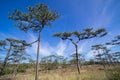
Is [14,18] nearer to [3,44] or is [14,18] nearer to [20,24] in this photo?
[20,24]

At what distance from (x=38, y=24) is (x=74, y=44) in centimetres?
920

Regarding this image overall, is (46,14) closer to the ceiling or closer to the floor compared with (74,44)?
closer to the ceiling

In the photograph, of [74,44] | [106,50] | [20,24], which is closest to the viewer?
[20,24]

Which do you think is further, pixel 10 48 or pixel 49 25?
pixel 10 48

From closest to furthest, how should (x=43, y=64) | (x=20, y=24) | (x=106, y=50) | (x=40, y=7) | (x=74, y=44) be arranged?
(x=40, y=7), (x=20, y=24), (x=74, y=44), (x=106, y=50), (x=43, y=64)

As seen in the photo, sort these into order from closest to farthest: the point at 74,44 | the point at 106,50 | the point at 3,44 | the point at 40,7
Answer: the point at 40,7
the point at 74,44
the point at 3,44
the point at 106,50

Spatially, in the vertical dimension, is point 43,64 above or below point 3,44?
below

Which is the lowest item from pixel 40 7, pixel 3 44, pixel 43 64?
pixel 43 64

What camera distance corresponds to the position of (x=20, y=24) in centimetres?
1359

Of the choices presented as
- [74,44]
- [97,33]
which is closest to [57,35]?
[74,44]

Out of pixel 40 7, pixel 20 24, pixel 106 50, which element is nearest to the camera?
pixel 40 7

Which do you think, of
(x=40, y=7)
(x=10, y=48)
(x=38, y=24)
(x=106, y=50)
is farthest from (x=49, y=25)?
(x=106, y=50)

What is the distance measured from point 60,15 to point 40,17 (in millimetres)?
2235

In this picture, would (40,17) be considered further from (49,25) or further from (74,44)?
(74,44)
